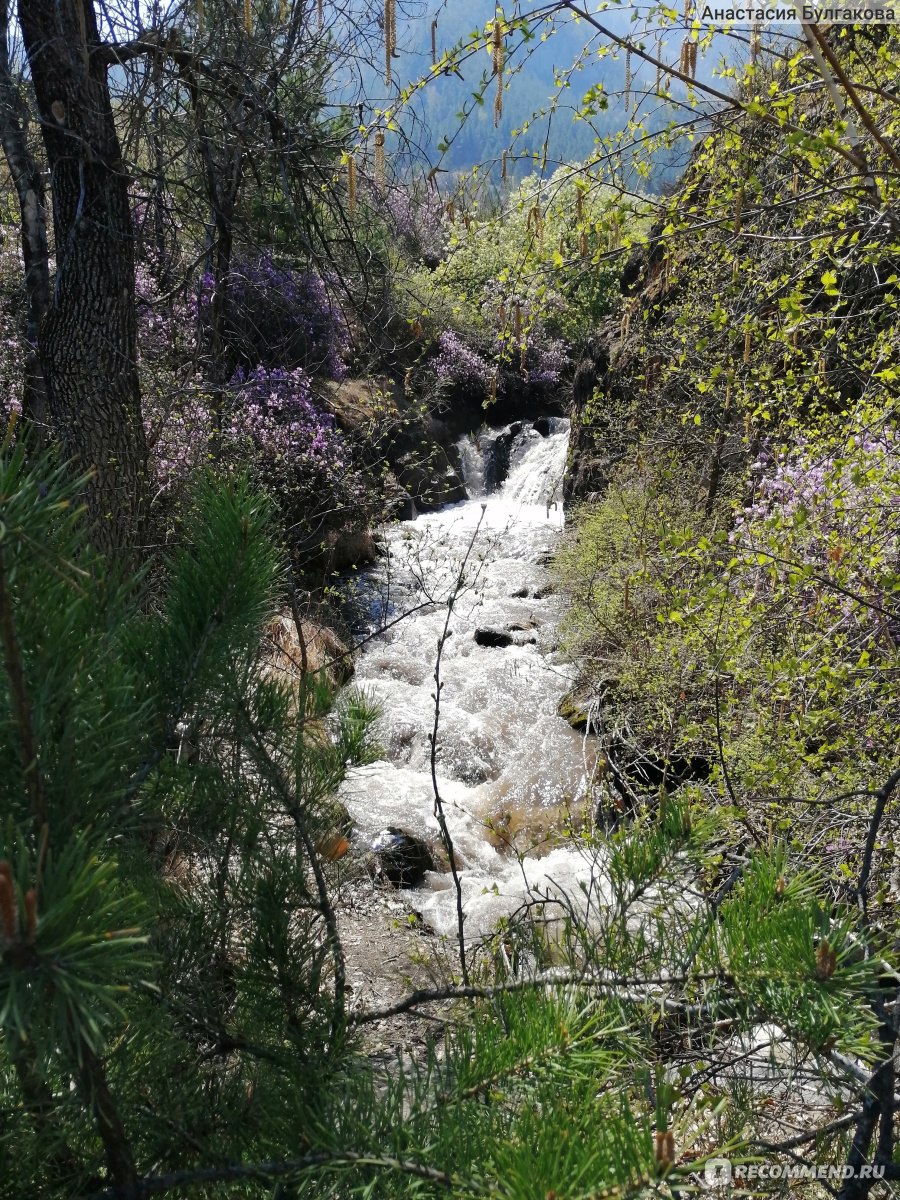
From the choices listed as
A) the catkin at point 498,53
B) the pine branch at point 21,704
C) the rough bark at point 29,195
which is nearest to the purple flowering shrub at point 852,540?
the catkin at point 498,53

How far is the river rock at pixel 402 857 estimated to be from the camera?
4742 millimetres

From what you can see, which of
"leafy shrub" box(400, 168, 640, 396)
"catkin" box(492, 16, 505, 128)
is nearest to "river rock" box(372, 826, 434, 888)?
"leafy shrub" box(400, 168, 640, 396)

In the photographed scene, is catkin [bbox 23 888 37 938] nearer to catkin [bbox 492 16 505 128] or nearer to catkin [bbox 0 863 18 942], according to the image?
catkin [bbox 0 863 18 942]

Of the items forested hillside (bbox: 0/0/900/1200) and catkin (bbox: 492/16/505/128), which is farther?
catkin (bbox: 492/16/505/128)

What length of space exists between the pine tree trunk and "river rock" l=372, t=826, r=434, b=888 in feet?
9.14

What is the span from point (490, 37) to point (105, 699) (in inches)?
72.8

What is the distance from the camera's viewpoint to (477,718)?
6.86 metres

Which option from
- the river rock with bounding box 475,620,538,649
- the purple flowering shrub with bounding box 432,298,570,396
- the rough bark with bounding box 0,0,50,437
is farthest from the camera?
the purple flowering shrub with bounding box 432,298,570,396

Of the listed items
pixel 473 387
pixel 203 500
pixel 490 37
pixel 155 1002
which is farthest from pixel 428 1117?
pixel 473 387

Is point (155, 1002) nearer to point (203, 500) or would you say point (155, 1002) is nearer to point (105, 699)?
point (105, 699)

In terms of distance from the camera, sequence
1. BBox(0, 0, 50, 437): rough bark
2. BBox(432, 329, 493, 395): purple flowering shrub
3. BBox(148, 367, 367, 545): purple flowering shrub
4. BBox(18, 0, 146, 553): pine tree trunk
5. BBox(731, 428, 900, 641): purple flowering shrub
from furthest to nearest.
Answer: BBox(432, 329, 493, 395): purple flowering shrub < BBox(148, 367, 367, 545): purple flowering shrub < BBox(0, 0, 50, 437): rough bark < BBox(18, 0, 146, 553): pine tree trunk < BBox(731, 428, 900, 641): purple flowering shrub

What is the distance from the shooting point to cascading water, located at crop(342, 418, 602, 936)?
4.93 m

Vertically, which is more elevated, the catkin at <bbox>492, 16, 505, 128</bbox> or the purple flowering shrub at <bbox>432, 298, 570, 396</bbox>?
the purple flowering shrub at <bbox>432, 298, 570, 396</bbox>

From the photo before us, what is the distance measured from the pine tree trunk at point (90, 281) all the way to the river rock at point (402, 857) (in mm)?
2787
